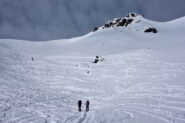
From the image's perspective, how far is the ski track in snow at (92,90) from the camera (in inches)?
728

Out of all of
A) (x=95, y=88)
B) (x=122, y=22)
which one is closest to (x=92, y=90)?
(x=95, y=88)

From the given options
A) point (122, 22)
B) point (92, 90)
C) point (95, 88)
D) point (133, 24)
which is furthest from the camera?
point (122, 22)

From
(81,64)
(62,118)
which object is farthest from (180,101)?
(81,64)

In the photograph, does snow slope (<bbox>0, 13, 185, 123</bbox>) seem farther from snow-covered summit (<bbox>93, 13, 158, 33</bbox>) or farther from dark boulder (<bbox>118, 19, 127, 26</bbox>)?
dark boulder (<bbox>118, 19, 127, 26</bbox>)

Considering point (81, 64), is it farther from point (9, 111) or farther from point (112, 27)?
point (112, 27)

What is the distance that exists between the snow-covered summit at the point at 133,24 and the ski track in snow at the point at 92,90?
103 feet

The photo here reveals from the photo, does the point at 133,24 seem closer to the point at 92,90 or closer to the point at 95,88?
A: the point at 95,88

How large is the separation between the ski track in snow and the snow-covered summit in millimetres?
31469

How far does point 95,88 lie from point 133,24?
5685 centimetres

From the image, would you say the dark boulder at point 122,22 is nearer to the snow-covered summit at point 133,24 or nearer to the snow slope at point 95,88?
the snow-covered summit at point 133,24

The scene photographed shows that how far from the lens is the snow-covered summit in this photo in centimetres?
7741

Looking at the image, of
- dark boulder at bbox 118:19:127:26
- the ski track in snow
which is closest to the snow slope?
the ski track in snow

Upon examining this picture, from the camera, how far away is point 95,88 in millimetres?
32094

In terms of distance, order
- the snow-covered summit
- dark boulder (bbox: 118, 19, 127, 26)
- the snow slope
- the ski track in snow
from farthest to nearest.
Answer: dark boulder (bbox: 118, 19, 127, 26) < the snow-covered summit < the snow slope < the ski track in snow
